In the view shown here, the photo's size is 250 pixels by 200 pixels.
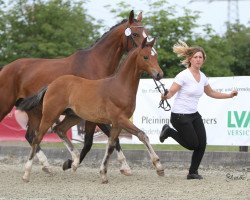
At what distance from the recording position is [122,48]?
32.0ft

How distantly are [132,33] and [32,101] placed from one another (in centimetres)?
179

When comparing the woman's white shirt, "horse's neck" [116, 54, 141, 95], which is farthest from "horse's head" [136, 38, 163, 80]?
the woman's white shirt

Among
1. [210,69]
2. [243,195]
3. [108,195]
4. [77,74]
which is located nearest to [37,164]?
[77,74]

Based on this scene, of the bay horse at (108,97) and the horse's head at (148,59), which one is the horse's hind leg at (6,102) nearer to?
the bay horse at (108,97)

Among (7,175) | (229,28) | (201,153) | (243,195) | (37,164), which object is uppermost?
(243,195)

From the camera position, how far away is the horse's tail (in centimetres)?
927

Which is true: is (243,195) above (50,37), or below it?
above

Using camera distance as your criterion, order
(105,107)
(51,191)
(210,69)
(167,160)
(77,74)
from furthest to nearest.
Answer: (210,69), (167,160), (77,74), (105,107), (51,191)

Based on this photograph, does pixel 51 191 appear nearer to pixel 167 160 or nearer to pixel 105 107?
pixel 105 107

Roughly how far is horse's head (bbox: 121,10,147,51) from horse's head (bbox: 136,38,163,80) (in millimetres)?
792

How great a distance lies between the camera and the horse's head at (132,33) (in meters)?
9.32

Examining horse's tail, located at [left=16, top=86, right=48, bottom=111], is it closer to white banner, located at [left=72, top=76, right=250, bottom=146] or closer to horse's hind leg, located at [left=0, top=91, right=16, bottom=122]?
horse's hind leg, located at [left=0, top=91, right=16, bottom=122]

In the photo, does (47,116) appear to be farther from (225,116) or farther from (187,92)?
(225,116)

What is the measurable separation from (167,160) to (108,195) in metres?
4.19
